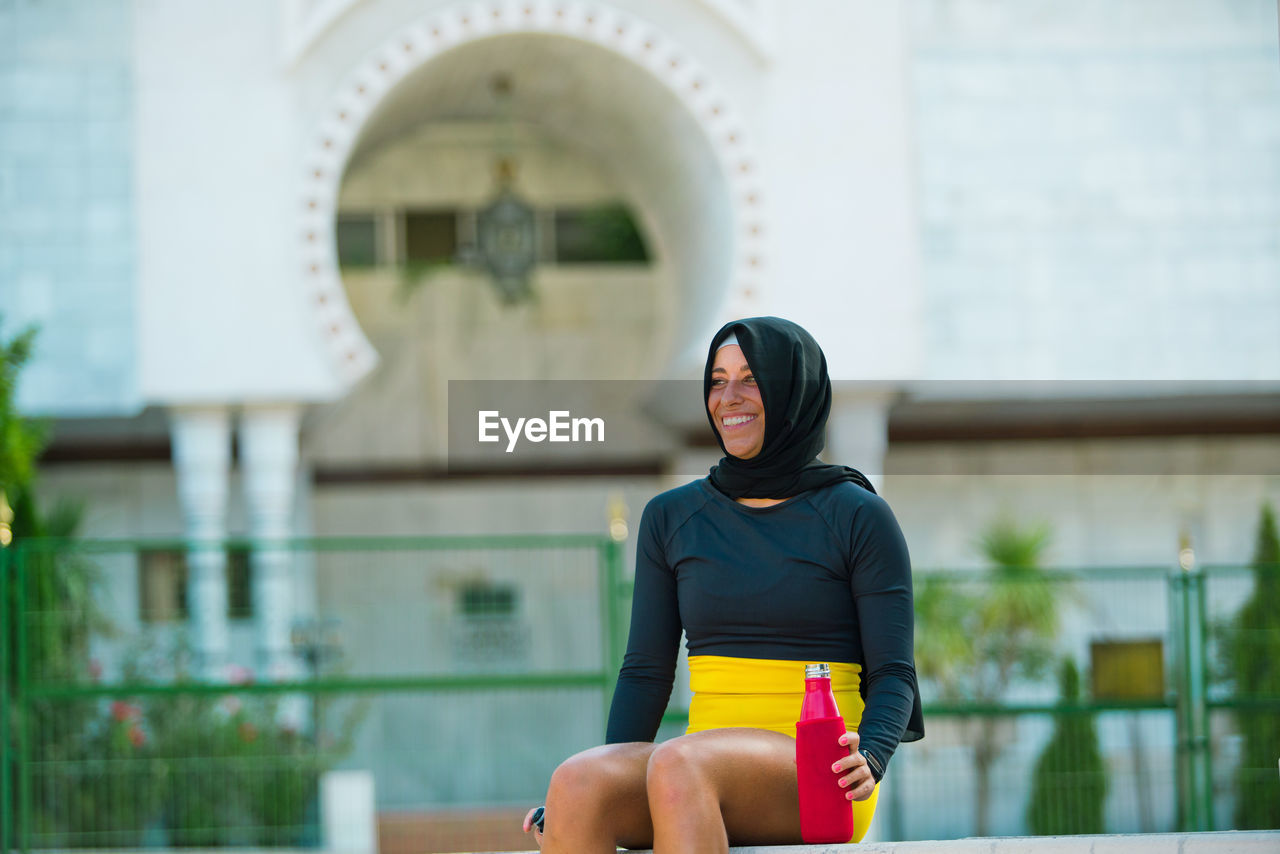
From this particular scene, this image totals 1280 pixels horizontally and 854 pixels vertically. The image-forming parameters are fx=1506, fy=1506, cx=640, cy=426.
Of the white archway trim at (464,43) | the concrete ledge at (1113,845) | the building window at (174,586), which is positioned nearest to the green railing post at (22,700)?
the building window at (174,586)

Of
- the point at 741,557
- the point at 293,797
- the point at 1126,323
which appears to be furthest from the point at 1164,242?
the point at 741,557

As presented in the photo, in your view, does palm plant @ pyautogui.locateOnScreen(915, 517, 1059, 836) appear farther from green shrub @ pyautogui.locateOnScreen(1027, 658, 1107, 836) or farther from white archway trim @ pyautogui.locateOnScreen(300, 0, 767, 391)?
white archway trim @ pyautogui.locateOnScreen(300, 0, 767, 391)

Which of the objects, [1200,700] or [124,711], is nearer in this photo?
[1200,700]

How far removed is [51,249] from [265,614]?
338cm

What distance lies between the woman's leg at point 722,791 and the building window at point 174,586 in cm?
672

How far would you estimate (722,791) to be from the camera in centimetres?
278

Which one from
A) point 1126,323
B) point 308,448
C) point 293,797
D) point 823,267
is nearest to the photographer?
point 293,797

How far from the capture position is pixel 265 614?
8.95m

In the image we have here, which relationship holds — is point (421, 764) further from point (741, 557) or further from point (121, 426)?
point (741, 557)

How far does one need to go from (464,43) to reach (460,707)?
5061 millimetres

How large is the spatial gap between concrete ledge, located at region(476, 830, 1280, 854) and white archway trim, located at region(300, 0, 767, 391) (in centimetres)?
710

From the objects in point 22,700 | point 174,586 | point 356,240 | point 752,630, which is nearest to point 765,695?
point 752,630

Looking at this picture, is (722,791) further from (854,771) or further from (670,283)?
(670,283)

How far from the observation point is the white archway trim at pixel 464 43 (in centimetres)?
979
